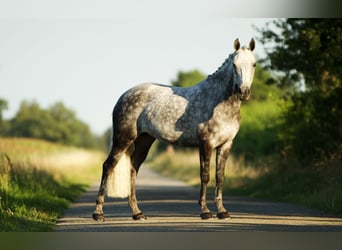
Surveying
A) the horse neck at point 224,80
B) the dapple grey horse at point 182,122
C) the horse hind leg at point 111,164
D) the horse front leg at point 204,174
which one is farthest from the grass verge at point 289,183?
the horse hind leg at point 111,164

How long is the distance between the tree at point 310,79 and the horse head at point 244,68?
543 cm

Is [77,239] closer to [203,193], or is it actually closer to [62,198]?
[203,193]

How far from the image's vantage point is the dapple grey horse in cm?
1239

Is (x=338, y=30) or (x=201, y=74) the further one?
(x=201, y=74)

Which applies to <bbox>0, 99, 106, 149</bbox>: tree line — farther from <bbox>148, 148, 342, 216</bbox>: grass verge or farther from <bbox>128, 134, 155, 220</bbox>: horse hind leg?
<bbox>128, 134, 155, 220</bbox>: horse hind leg

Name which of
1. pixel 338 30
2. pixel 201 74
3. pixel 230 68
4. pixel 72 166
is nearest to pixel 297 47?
pixel 338 30

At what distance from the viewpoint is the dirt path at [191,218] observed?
11.4 metres

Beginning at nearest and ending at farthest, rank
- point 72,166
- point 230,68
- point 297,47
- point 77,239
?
1. point 77,239
2. point 230,68
3. point 297,47
4. point 72,166

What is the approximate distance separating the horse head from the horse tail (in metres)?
2.21

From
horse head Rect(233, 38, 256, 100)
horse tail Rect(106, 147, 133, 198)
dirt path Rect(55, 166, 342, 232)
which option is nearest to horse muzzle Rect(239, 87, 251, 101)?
horse head Rect(233, 38, 256, 100)

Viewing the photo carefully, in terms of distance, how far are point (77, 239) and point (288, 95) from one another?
1223 centimetres

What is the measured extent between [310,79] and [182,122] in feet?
26.4

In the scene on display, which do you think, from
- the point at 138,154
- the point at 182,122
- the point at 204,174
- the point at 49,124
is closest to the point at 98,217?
the point at 138,154

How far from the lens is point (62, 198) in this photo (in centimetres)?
1673
